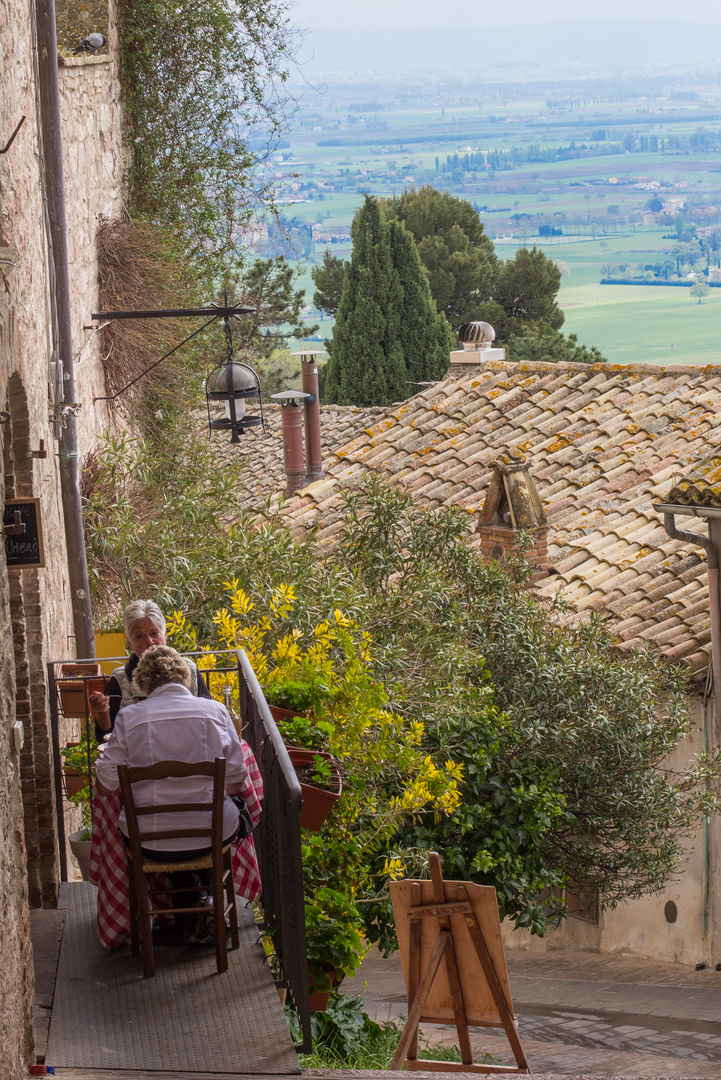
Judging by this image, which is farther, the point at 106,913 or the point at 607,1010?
the point at 607,1010

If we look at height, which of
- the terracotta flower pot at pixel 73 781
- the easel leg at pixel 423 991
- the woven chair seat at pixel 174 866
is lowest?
the easel leg at pixel 423 991

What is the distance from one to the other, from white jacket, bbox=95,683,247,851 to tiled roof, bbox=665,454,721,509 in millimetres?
5611

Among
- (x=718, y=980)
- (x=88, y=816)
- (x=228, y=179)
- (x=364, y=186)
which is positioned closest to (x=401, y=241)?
(x=364, y=186)

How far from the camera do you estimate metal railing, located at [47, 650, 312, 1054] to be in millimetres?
3959

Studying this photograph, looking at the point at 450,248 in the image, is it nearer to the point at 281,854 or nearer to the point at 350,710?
the point at 350,710

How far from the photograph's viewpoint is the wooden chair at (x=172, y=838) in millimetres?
4227

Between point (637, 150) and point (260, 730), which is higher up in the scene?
point (637, 150)

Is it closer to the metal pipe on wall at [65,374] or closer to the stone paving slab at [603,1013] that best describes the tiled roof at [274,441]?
the stone paving slab at [603,1013]

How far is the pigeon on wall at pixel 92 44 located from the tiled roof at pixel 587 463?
388cm

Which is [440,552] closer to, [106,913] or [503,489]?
[503,489]

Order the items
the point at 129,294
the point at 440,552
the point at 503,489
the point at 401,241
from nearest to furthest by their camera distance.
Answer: the point at 440,552 < the point at 129,294 < the point at 503,489 < the point at 401,241

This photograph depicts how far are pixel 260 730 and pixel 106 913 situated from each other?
37.7 inches

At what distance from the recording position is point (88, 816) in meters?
5.92

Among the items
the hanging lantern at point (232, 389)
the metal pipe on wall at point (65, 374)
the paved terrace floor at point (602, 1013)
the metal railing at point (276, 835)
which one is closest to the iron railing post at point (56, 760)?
the metal railing at point (276, 835)
